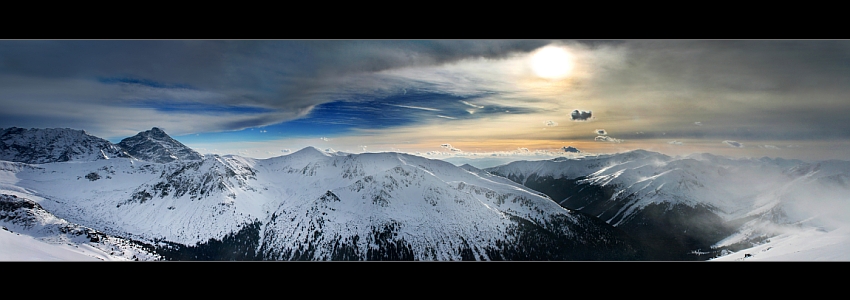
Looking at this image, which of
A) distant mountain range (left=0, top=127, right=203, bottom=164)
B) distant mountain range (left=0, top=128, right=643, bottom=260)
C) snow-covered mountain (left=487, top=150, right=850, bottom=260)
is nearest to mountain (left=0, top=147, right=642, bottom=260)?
distant mountain range (left=0, top=128, right=643, bottom=260)

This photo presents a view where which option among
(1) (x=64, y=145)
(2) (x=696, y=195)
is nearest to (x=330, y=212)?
(1) (x=64, y=145)

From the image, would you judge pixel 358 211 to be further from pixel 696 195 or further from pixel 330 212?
pixel 696 195

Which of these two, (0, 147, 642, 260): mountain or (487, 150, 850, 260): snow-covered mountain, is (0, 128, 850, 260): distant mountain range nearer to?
(0, 147, 642, 260): mountain

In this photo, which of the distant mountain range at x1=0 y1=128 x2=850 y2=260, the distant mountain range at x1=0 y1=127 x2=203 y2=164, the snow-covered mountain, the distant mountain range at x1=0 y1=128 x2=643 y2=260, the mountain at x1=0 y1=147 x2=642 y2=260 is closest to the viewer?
the distant mountain range at x1=0 y1=127 x2=203 y2=164
